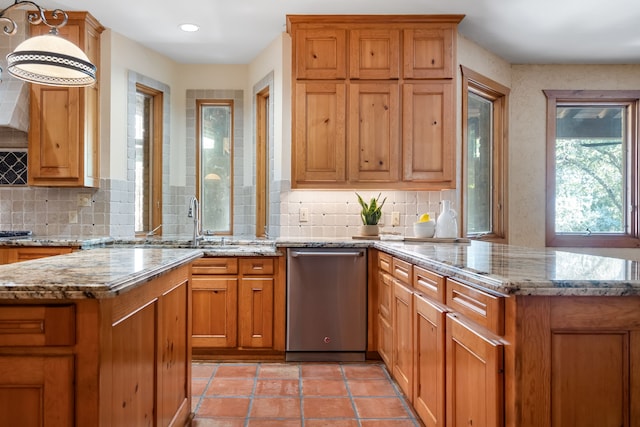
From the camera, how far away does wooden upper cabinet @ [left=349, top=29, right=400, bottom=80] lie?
357cm

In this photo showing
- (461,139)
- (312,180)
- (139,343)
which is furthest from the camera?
(461,139)

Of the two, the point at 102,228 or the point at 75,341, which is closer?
the point at 75,341

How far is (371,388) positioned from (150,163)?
287cm

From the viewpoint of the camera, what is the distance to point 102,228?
3.74m

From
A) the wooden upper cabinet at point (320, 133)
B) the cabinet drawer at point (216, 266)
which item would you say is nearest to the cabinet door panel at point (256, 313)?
the cabinet drawer at point (216, 266)

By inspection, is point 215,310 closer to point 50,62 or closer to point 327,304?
point 327,304

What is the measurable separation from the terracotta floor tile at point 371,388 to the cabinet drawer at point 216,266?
118 centimetres

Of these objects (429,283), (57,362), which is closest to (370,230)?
(429,283)

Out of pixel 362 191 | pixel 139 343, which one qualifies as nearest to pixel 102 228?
pixel 362 191

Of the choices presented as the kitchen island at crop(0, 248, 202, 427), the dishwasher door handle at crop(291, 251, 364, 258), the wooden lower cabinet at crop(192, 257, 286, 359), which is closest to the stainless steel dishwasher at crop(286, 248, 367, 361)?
the dishwasher door handle at crop(291, 251, 364, 258)

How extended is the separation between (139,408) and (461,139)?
3163 millimetres

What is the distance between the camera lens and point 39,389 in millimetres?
1215

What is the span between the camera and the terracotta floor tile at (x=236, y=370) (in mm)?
3094

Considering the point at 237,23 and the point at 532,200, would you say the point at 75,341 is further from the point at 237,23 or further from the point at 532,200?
the point at 532,200
